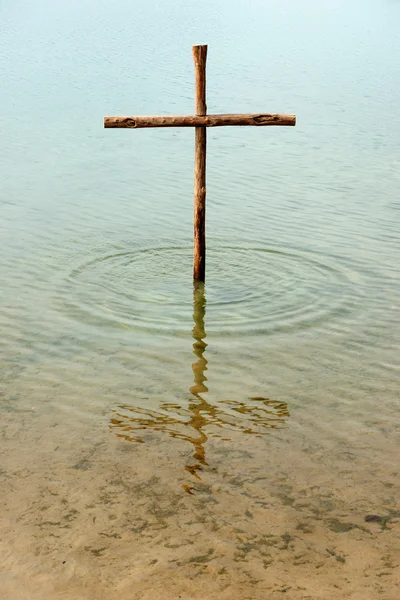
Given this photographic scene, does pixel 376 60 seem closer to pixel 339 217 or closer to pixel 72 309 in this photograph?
pixel 339 217

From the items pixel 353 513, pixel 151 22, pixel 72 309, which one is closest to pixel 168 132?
pixel 72 309

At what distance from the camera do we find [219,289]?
12273mm

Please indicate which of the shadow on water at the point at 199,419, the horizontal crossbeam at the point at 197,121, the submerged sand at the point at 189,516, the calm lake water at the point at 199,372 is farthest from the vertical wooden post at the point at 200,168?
the submerged sand at the point at 189,516

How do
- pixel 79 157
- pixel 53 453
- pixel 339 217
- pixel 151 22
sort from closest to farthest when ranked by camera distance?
1. pixel 53 453
2. pixel 339 217
3. pixel 79 157
4. pixel 151 22

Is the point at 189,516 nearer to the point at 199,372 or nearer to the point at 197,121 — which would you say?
the point at 199,372

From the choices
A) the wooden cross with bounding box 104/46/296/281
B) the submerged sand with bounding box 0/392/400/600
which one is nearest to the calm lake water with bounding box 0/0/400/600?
the submerged sand with bounding box 0/392/400/600

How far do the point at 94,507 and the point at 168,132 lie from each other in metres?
21.8

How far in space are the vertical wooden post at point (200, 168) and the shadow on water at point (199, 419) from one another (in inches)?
145

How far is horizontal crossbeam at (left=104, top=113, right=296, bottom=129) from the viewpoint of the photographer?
1127cm

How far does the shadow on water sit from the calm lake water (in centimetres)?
3

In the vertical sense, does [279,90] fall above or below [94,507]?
above

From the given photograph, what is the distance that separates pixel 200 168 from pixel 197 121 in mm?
733

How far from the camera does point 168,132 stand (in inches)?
1078

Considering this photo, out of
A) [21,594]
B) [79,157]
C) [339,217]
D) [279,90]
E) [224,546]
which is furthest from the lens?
[279,90]
